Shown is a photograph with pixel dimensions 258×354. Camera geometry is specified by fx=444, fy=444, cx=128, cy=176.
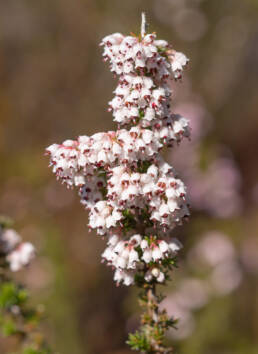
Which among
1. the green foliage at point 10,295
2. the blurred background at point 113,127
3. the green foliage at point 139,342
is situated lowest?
the green foliage at point 139,342

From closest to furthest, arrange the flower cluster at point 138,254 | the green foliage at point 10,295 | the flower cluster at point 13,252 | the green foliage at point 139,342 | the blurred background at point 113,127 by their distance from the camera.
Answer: the flower cluster at point 138,254 → the green foliage at point 139,342 → the green foliage at point 10,295 → the flower cluster at point 13,252 → the blurred background at point 113,127

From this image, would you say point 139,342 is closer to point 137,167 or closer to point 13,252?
point 137,167

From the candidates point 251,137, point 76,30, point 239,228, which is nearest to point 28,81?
point 76,30

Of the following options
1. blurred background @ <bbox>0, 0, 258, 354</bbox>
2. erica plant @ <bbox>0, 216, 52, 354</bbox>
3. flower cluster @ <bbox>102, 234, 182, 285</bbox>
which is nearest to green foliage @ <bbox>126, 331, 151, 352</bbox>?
flower cluster @ <bbox>102, 234, 182, 285</bbox>

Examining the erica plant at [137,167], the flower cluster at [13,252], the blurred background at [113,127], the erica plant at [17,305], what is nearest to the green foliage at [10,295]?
the erica plant at [17,305]

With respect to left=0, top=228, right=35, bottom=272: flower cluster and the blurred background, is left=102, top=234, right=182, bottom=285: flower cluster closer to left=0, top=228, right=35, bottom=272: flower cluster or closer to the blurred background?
left=0, top=228, right=35, bottom=272: flower cluster

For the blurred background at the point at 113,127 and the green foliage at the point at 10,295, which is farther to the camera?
the blurred background at the point at 113,127

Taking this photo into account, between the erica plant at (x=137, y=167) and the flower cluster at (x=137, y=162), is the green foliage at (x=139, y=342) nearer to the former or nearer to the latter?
the erica plant at (x=137, y=167)
